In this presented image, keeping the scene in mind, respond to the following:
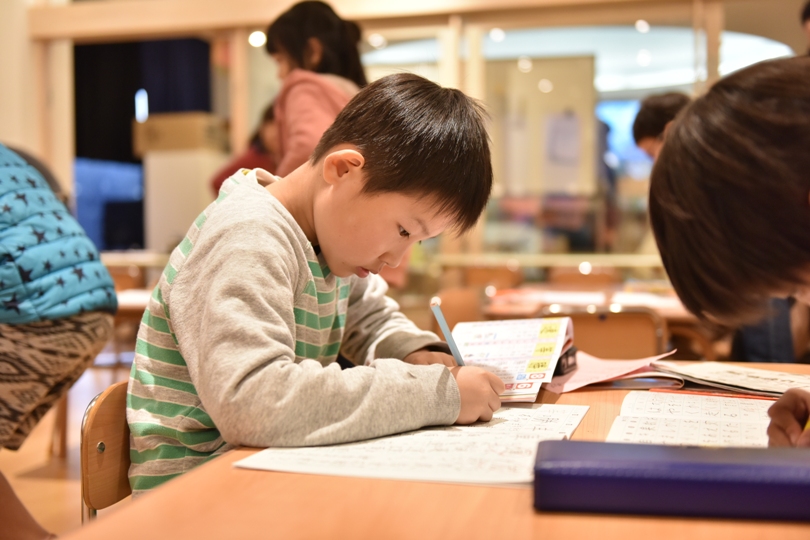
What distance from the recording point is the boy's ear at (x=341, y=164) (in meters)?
0.94

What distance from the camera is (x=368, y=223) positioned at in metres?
0.96

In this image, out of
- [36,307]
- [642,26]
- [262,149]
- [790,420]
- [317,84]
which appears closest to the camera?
[790,420]

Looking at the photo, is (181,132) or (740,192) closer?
(740,192)

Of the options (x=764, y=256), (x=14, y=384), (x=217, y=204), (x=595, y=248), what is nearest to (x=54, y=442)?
(x=14, y=384)

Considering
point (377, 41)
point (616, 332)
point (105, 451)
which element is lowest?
point (616, 332)

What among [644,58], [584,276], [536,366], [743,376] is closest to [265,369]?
[536,366]

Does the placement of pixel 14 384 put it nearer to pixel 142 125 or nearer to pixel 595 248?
pixel 595 248

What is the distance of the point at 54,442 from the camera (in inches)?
117

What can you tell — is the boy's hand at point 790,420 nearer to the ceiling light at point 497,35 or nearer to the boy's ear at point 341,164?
the boy's ear at point 341,164

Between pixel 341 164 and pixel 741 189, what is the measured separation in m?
0.50

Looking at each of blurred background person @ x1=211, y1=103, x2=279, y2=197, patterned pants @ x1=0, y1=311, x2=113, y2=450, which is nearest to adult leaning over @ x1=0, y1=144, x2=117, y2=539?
patterned pants @ x1=0, y1=311, x2=113, y2=450

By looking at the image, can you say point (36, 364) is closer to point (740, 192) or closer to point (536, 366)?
point (536, 366)

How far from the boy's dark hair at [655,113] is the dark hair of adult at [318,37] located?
3.18 ft

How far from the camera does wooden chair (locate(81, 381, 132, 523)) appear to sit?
0.85m
